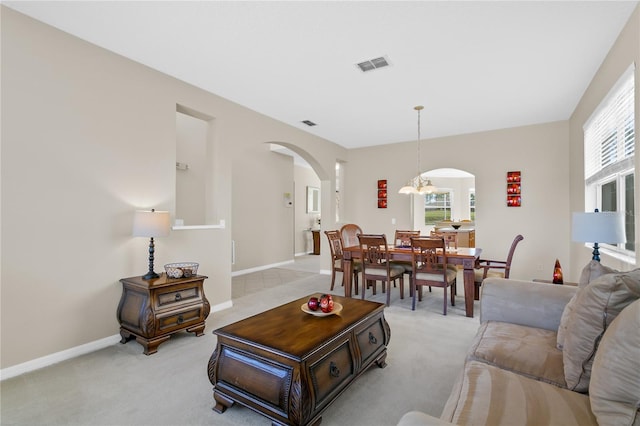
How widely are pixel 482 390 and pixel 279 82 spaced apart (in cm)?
350

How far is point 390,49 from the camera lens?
2.96 m

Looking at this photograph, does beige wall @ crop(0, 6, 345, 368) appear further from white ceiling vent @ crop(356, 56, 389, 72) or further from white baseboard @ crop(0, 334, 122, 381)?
white ceiling vent @ crop(356, 56, 389, 72)

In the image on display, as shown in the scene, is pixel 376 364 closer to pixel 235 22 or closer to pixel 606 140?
pixel 235 22

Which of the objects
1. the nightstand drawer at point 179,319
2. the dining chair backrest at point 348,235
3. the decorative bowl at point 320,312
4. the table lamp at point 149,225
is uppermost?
the table lamp at point 149,225

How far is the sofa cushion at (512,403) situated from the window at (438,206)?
34.5 feet

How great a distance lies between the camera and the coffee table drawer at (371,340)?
2.24 m

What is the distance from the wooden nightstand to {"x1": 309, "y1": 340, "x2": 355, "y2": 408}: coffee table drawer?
1752 millimetres

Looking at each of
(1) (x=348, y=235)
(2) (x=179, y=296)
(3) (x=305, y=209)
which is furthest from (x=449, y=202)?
(2) (x=179, y=296)

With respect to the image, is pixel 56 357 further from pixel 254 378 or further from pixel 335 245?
pixel 335 245

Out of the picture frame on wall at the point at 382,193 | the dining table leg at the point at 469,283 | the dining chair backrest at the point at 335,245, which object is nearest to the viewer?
the dining table leg at the point at 469,283

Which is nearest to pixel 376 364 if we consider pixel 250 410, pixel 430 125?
pixel 250 410

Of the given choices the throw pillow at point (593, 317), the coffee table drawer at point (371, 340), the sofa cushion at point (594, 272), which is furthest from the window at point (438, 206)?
the throw pillow at point (593, 317)

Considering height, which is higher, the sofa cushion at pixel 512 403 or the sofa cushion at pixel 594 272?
the sofa cushion at pixel 594 272

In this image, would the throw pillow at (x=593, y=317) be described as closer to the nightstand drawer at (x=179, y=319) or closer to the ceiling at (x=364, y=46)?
the ceiling at (x=364, y=46)
